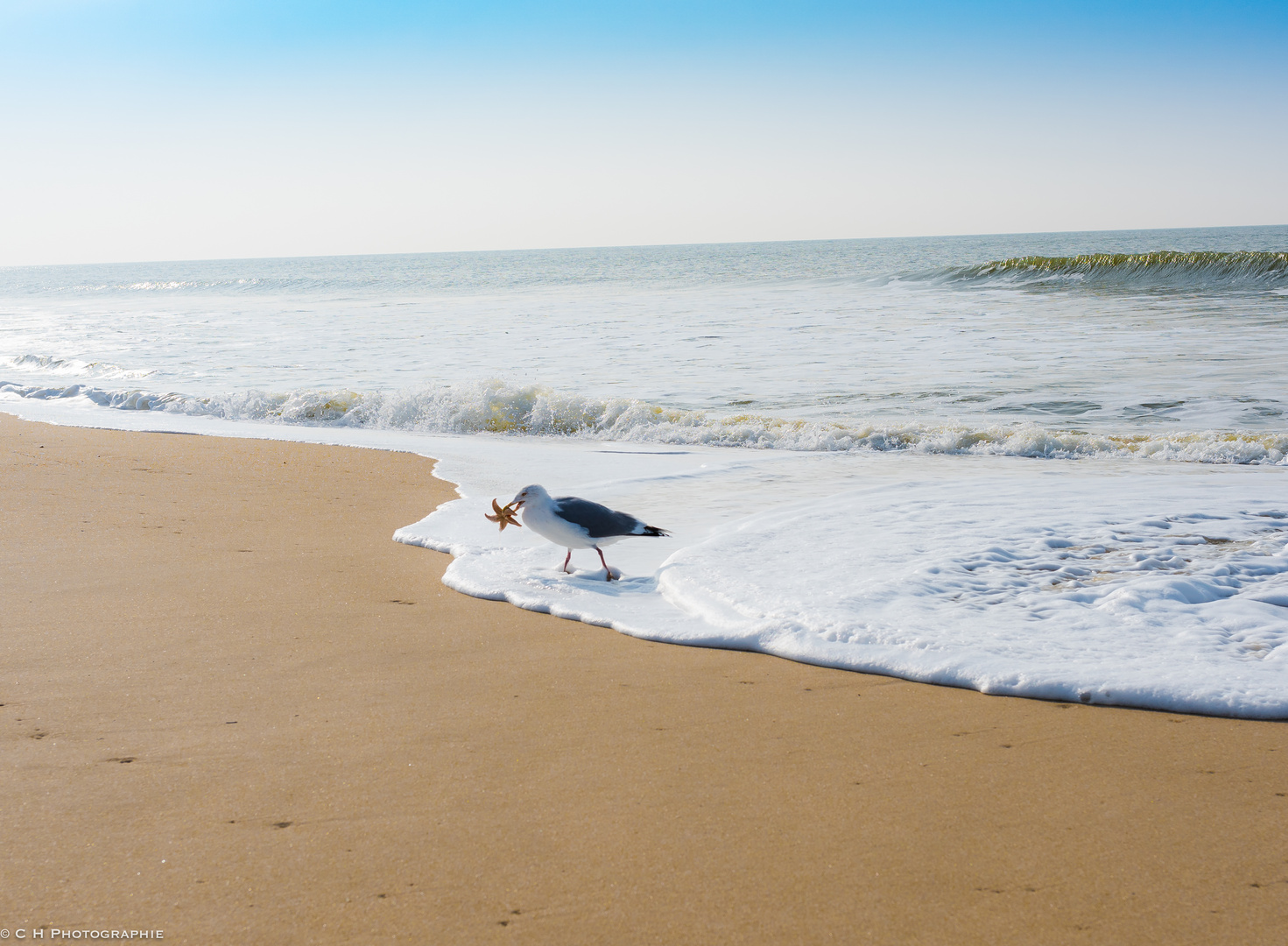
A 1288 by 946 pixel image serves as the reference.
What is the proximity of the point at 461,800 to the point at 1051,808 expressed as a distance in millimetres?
1463

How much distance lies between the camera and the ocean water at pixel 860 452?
140 inches

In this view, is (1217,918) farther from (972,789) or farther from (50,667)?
(50,667)

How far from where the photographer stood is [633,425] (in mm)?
10102

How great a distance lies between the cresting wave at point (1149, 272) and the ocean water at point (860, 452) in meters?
1.96

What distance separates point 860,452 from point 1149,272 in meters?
27.0

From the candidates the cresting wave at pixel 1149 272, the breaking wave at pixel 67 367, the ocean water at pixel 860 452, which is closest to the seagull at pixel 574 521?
the ocean water at pixel 860 452

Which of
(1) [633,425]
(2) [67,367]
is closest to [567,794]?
(1) [633,425]

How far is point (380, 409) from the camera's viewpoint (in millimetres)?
11367

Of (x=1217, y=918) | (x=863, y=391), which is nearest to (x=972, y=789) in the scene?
(x=1217, y=918)

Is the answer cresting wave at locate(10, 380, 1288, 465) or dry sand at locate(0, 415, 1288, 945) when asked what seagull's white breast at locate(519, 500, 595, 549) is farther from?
cresting wave at locate(10, 380, 1288, 465)

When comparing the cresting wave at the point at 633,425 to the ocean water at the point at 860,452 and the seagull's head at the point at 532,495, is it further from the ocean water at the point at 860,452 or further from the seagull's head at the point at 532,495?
the seagull's head at the point at 532,495

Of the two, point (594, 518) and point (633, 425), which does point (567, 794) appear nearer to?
point (594, 518)

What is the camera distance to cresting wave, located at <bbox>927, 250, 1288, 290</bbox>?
26422 mm

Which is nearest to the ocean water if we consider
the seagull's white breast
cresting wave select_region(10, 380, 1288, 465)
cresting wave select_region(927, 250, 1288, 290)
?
cresting wave select_region(10, 380, 1288, 465)
